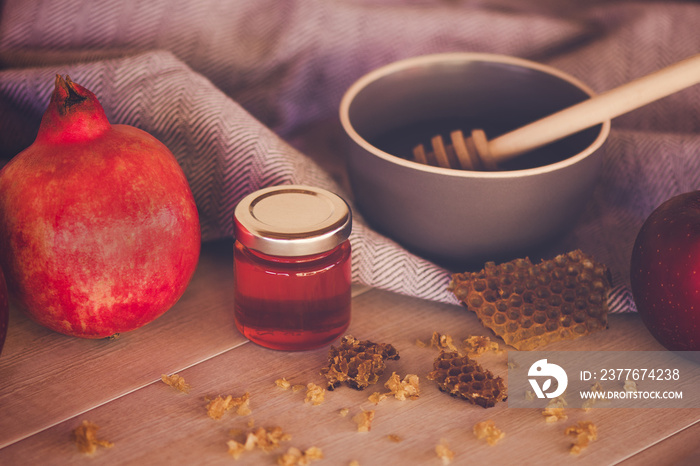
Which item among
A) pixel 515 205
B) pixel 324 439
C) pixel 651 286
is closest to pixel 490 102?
pixel 515 205

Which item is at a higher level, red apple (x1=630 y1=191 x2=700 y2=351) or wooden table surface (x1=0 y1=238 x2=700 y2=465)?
red apple (x1=630 y1=191 x2=700 y2=351)

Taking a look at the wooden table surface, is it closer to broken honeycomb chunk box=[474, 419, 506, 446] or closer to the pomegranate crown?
broken honeycomb chunk box=[474, 419, 506, 446]

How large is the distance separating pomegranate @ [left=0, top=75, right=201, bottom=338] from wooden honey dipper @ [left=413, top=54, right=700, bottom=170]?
0.31 m

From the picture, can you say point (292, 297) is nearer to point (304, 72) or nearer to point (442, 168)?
point (442, 168)

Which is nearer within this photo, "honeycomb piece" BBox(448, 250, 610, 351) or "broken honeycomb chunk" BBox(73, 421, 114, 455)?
"broken honeycomb chunk" BBox(73, 421, 114, 455)

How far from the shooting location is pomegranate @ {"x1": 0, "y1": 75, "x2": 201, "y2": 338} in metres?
0.61

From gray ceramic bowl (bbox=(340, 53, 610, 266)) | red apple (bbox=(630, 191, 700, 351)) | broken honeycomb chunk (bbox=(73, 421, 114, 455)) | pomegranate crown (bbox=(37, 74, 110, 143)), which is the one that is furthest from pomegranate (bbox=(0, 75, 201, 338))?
red apple (bbox=(630, 191, 700, 351))

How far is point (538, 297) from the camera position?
71 centimetres

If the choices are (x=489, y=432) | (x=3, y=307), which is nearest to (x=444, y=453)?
(x=489, y=432)

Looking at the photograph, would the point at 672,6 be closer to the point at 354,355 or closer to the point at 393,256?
the point at 393,256

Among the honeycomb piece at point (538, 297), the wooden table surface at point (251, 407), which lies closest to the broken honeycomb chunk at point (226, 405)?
the wooden table surface at point (251, 407)

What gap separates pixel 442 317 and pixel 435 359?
80 mm

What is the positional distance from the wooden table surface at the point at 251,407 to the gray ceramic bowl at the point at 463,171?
98mm

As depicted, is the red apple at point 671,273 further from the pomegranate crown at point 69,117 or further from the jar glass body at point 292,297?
the pomegranate crown at point 69,117
